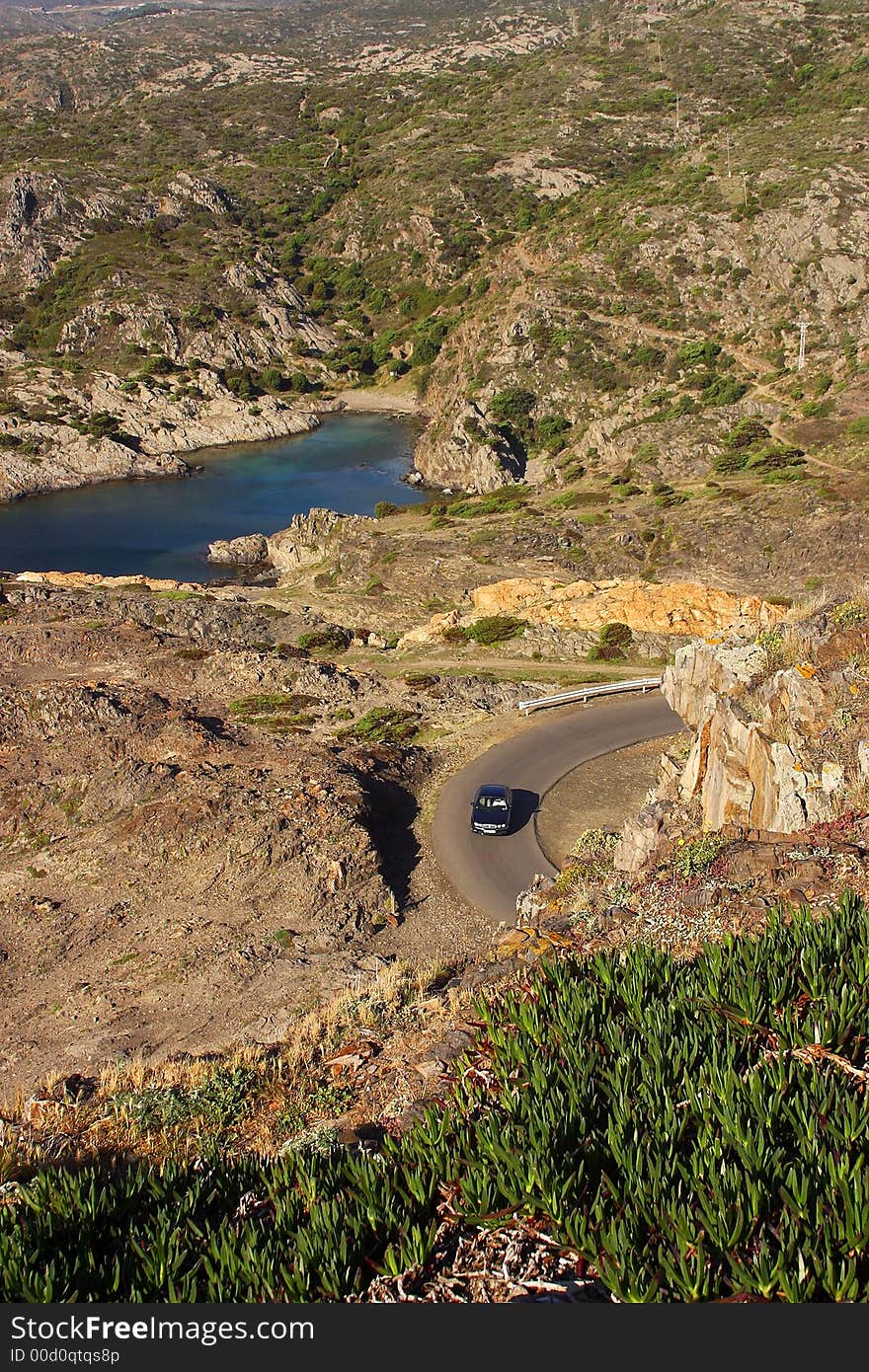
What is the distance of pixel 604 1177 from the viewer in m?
7.83

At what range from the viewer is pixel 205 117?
637ft

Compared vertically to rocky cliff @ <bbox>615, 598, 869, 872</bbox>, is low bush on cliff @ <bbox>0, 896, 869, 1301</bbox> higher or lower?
higher

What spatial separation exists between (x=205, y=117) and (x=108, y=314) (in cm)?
9512

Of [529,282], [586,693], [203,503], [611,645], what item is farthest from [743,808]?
[529,282]

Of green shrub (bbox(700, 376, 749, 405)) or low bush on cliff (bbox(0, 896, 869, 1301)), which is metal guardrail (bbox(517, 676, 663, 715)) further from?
green shrub (bbox(700, 376, 749, 405))

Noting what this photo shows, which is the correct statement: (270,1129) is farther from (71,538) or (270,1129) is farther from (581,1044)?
(71,538)

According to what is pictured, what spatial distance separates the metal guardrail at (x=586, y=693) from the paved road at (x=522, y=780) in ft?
1.13

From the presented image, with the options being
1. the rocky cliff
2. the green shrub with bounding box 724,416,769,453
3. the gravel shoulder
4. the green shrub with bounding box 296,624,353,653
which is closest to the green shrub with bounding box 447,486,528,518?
the green shrub with bounding box 724,416,769,453

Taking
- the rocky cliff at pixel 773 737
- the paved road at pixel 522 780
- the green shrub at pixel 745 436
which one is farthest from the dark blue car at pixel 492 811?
the green shrub at pixel 745 436

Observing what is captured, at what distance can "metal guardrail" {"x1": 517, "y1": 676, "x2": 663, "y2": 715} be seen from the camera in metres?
37.3

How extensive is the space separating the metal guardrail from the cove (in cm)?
4290

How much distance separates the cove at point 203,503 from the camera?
80.6m

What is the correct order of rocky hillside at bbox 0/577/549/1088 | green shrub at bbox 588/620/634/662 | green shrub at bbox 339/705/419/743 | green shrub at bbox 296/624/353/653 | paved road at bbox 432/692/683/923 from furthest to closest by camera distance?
green shrub at bbox 296/624/353/653 → green shrub at bbox 588/620/634/662 → green shrub at bbox 339/705/419/743 → paved road at bbox 432/692/683/923 → rocky hillside at bbox 0/577/549/1088

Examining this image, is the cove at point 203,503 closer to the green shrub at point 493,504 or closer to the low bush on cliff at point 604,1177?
the green shrub at point 493,504
